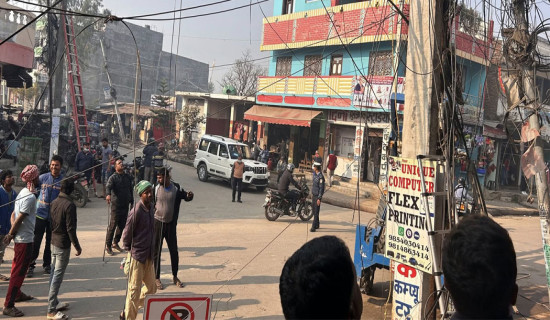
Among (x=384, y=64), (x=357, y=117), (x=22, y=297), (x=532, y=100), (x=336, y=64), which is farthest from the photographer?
(x=336, y=64)

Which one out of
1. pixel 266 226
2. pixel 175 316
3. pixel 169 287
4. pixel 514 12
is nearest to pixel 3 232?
pixel 169 287

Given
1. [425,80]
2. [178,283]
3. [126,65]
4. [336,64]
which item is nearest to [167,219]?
[178,283]

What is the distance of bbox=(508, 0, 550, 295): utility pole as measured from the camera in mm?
5745

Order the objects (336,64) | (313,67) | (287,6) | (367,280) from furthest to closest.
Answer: (287,6)
(313,67)
(336,64)
(367,280)

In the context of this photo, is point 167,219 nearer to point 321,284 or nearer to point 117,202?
point 117,202

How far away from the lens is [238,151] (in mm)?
17359

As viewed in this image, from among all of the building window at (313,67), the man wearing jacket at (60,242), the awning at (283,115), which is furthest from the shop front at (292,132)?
the man wearing jacket at (60,242)

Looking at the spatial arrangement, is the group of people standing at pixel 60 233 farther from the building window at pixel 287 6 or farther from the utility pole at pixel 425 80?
the building window at pixel 287 6

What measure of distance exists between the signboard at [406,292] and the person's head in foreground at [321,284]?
3450 mm

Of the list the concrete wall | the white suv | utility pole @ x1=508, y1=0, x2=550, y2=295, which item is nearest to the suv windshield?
the white suv

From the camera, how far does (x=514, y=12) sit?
5867 millimetres

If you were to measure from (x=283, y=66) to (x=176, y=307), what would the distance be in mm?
21446

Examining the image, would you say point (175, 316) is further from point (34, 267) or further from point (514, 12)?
point (514, 12)

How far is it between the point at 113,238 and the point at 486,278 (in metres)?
7.33
